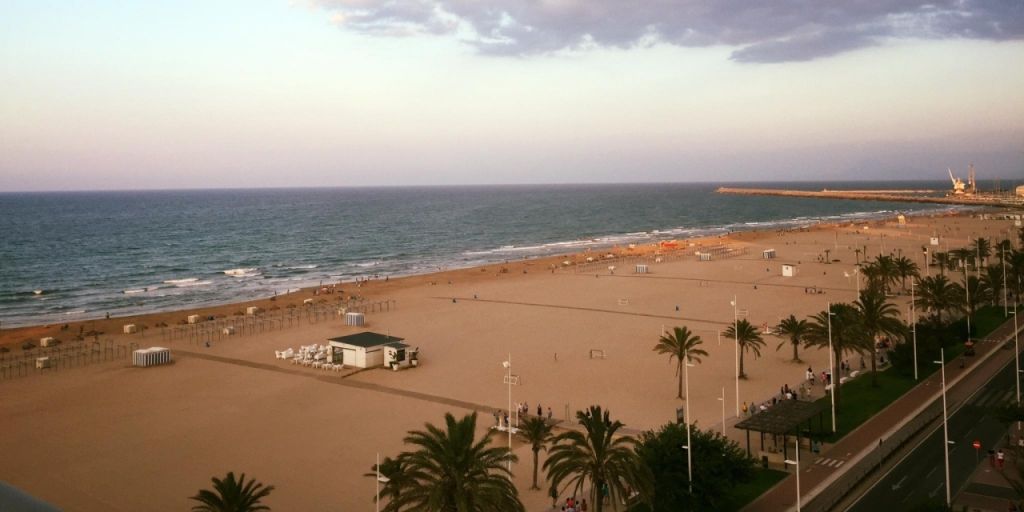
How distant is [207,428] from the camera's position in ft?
114

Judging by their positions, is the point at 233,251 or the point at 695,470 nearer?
the point at 695,470

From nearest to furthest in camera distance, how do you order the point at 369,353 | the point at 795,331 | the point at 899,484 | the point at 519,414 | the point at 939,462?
the point at 899,484
the point at 939,462
the point at 519,414
the point at 795,331
the point at 369,353

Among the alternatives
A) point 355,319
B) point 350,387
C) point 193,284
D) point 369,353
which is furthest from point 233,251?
point 350,387

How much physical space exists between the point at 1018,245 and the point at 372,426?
94.3 m

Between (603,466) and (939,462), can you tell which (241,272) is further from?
(939,462)

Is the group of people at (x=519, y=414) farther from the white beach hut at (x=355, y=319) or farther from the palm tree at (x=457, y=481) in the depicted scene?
the white beach hut at (x=355, y=319)

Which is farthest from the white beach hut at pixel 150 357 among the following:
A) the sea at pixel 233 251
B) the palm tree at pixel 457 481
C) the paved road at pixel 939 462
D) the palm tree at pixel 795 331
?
the paved road at pixel 939 462

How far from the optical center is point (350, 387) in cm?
4203

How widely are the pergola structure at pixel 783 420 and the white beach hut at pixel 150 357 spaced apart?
37806 mm

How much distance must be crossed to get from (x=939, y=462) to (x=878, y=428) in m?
4.15

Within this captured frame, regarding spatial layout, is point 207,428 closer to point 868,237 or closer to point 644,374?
point 644,374

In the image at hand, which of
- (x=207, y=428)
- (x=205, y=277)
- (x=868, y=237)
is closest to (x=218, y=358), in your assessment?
(x=207, y=428)

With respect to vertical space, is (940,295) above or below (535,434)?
above

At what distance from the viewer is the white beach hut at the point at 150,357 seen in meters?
47.4
